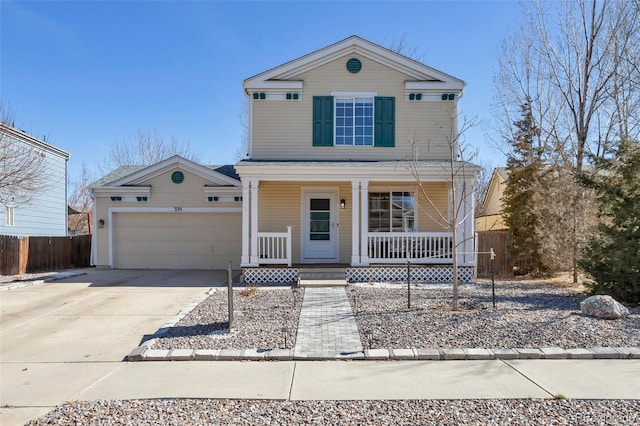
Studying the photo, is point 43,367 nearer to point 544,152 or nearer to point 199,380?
point 199,380

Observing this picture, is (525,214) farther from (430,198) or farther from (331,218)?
(331,218)

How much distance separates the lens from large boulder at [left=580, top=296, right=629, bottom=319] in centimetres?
638

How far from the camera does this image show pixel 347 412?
11.4ft

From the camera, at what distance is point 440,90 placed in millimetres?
12180

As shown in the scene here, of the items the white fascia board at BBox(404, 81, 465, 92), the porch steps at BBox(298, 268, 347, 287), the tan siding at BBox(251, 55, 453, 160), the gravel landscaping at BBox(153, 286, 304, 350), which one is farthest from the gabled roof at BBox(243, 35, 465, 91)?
the gravel landscaping at BBox(153, 286, 304, 350)

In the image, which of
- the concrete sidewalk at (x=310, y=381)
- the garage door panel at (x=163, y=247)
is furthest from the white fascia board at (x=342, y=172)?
the concrete sidewalk at (x=310, y=381)

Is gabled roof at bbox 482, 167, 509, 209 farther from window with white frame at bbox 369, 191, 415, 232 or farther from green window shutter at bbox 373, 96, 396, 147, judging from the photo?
green window shutter at bbox 373, 96, 396, 147

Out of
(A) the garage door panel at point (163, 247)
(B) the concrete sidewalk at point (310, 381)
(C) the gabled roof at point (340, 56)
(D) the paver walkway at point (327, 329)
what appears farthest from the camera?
(A) the garage door panel at point (163, 247)

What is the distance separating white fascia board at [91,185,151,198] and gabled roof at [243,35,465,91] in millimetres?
5149

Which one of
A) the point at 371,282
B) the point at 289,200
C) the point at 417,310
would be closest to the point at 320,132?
the point at 289,200

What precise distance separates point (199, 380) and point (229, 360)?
2.10 feet

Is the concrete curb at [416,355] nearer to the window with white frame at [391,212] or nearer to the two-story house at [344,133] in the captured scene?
the two-story house at [344,133]

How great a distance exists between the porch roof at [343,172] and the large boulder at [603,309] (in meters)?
4.82

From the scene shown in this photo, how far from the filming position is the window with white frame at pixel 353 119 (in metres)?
12.2
